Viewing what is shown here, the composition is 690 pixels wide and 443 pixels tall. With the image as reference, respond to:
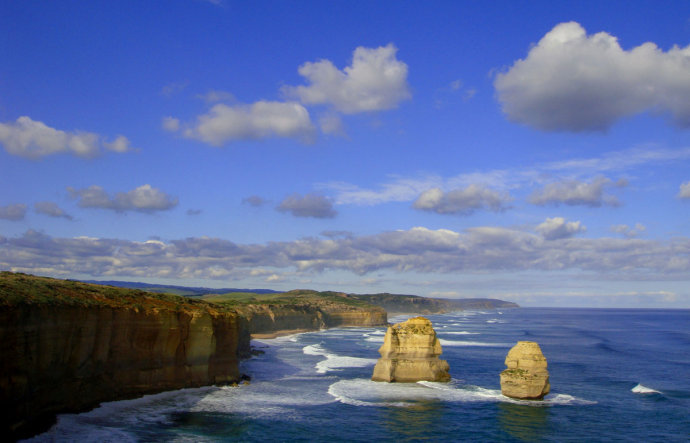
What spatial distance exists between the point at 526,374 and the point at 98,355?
3173 cm

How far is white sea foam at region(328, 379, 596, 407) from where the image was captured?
4156cm

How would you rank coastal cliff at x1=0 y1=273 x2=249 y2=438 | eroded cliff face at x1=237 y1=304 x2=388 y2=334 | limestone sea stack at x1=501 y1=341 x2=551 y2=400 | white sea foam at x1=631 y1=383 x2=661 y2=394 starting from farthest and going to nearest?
eroded cliff face at x1=237 y1=304 x2=388 y2=334, white sea foam at x1=631 y1=383 x2=661 y2=394, limestone sea stack at x1=501 y1=341 x2=551 y2=400, coastal cliff at x1=0 y1=273 x2=249 y2=438

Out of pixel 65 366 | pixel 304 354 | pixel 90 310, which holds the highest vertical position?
pixel 90 310

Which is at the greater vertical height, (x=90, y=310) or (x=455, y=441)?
(x=90, y=310)

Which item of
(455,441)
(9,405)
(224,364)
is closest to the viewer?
(9,405)

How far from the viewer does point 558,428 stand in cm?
3406

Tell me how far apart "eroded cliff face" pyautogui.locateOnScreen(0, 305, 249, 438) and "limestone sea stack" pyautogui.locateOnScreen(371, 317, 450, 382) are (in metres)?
14.0

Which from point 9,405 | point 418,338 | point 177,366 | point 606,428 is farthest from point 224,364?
point 606,428

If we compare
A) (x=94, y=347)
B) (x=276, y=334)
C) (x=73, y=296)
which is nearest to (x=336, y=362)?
(x=94, y=347)

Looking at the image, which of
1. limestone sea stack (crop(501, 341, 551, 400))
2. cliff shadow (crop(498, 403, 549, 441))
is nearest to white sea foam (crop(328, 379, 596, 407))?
limestone sea stack (crop(501, 341, 551, 400))

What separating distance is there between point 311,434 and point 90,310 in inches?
646

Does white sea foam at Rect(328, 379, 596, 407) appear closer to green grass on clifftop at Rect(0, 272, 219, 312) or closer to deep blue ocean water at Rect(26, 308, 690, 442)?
deep blue ocean water at Rect(26, 308, 690, 442)

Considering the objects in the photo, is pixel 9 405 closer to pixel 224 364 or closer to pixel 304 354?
pixel 224 364

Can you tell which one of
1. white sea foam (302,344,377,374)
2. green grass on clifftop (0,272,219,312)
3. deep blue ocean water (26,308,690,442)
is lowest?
white sea foam (302,344,377,374)
